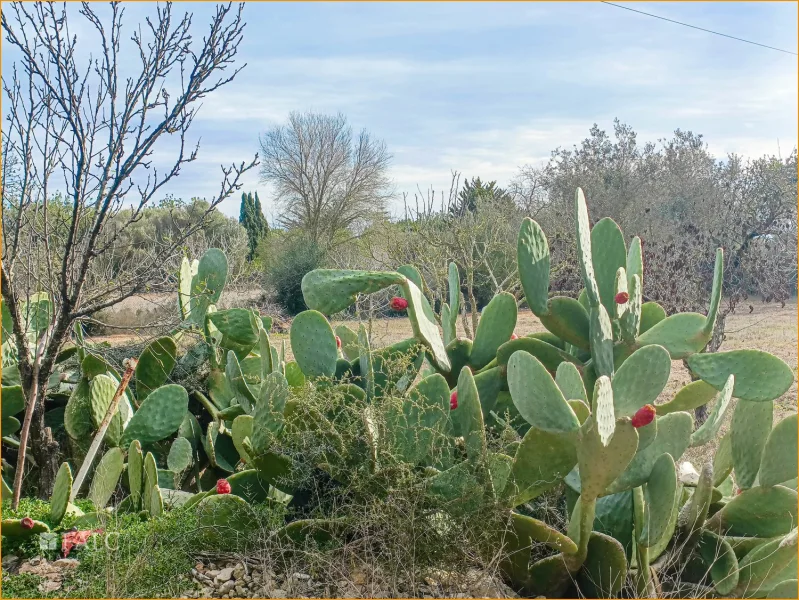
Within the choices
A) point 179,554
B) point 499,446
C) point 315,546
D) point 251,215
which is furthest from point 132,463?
point 251,215

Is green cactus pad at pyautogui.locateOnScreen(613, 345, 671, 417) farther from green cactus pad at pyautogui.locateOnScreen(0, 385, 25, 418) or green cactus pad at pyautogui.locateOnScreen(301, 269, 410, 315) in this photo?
green cactus pad at pyautogui.locateOnScreen(0, 385, 25, 418)

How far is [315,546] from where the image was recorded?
2684mm

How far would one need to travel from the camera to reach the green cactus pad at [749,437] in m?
2.90

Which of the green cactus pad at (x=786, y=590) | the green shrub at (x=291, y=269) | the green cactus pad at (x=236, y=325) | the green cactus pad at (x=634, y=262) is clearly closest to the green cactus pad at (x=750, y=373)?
the green cactus pad at (x=634, y=262)

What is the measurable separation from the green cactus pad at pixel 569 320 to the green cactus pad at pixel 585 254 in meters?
0.18

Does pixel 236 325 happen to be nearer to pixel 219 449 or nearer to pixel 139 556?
pixel 219 449

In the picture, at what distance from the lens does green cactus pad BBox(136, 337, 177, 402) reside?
4.13 m

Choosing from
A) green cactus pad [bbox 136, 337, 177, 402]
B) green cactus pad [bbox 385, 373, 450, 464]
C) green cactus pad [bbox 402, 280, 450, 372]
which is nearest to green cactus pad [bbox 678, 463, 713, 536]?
green cactus pad [bbox 385, 373, 450, 464]

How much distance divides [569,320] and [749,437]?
2.70 feet

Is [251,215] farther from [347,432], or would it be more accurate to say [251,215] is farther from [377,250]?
[347,432]

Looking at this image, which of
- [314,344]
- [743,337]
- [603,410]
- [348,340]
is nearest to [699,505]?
[603,410]

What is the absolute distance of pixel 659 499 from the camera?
2.53m

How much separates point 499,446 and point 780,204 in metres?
10.2

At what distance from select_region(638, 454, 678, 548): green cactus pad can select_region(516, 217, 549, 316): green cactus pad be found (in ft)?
2.70
